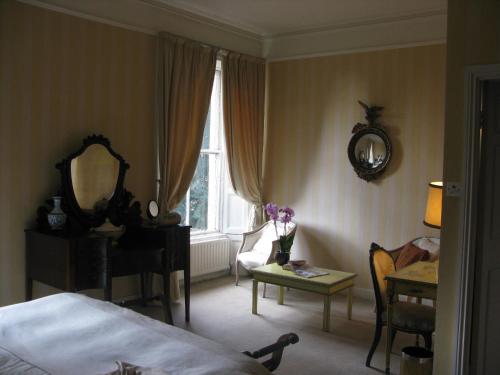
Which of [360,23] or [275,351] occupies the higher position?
[360,23]

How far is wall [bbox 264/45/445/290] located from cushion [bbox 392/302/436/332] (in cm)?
175

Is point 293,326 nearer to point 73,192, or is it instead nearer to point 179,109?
point 73,192

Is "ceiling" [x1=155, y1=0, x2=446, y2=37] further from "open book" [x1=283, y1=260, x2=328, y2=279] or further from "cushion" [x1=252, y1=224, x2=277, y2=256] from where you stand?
"open book" [x1=283, y1=260, x2=328, y2=279]

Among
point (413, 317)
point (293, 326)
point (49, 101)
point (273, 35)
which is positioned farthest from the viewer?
point (273, 35)

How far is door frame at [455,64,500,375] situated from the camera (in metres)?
3.05

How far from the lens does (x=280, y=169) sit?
623cm

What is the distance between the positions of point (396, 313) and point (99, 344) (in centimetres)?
220

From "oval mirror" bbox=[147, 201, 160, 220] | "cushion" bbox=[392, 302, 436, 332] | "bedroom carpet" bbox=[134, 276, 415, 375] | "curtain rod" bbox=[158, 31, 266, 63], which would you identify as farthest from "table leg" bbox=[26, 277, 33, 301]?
"cushion" bbox=[392, 302, 436, 332]

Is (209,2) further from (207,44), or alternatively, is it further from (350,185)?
(350,185)

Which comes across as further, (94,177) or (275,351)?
(94,177)

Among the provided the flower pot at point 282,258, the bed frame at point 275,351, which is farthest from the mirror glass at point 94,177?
the bed frame at point 275,351

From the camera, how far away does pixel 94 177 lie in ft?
14.2

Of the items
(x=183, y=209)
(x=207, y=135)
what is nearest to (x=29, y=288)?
(x=183, y=209)

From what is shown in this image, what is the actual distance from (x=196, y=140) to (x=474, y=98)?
2.98m
